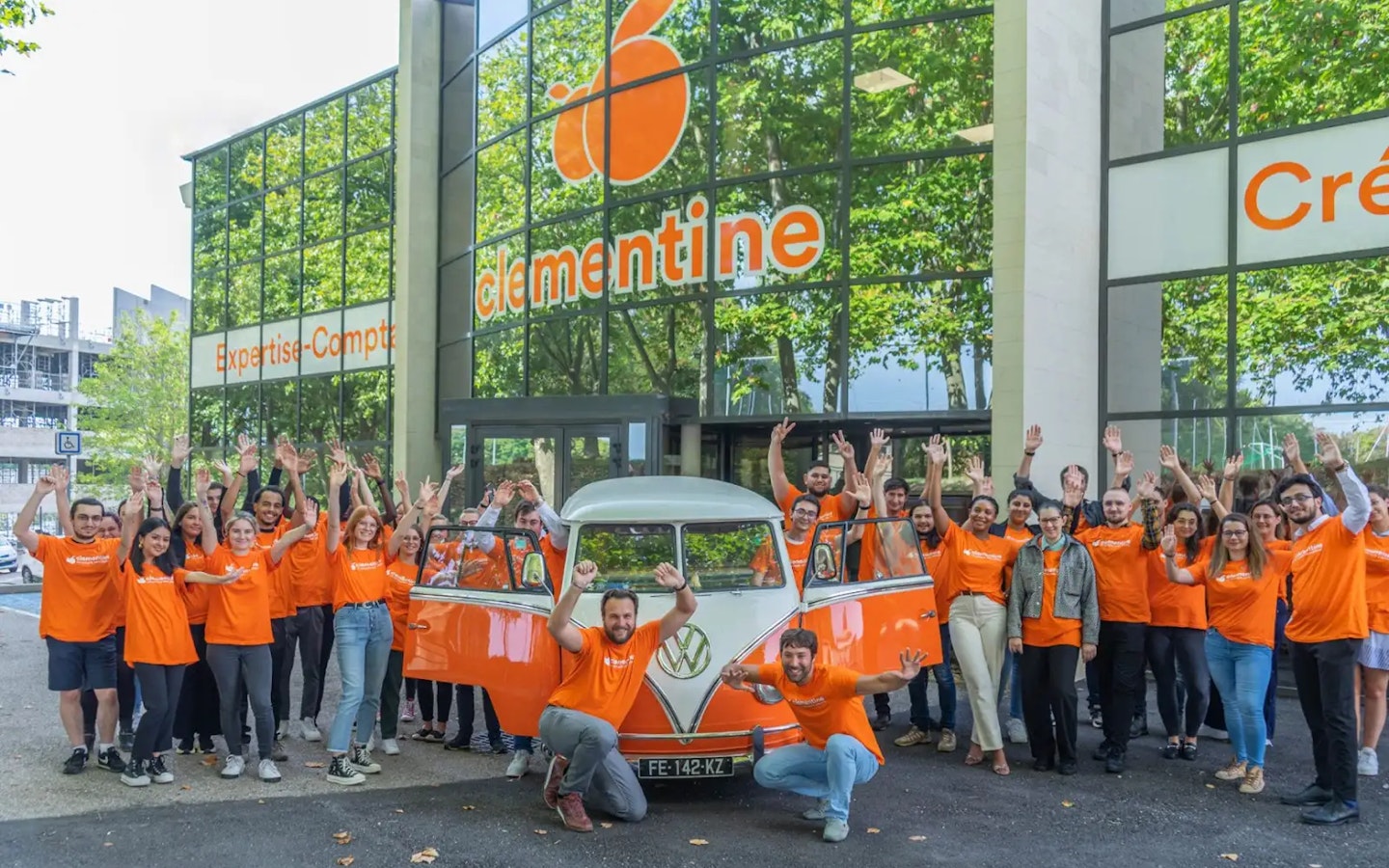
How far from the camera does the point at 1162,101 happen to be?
12.2 meters

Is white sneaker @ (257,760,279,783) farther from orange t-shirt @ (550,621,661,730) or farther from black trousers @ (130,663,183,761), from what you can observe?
orange t-shirt @ (550,621,661,730)

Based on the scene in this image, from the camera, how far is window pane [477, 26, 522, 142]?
56.4ft

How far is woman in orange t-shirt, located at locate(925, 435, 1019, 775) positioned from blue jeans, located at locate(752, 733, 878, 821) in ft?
5.72

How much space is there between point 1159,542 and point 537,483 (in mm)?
9505

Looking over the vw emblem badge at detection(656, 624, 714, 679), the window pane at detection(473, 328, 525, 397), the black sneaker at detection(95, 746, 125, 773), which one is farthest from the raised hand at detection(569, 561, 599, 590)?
the window pane at detection(473, 328, 525, 397)

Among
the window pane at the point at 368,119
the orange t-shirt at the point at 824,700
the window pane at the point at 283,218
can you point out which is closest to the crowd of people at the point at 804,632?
the orange t-shirt at the point at 824,700

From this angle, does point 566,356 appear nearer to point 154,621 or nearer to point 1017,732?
point 1017,732

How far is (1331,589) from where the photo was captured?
651 cm

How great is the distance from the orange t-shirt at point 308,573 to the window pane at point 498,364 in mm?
8386

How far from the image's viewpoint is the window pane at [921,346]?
39.6 feet

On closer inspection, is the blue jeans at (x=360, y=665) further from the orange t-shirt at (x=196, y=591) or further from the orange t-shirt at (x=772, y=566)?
the orange t-shirt at (x=772, y=566)

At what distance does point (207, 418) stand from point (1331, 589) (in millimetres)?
25593

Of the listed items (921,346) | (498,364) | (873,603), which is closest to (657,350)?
(921,346)

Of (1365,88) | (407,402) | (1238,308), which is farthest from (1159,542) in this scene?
(407,402)
